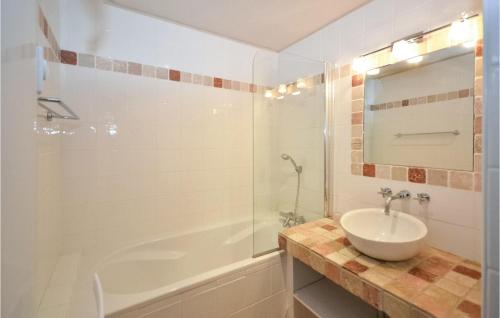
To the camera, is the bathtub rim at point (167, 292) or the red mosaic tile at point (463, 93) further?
the red mosaic tile at point (463, 93)

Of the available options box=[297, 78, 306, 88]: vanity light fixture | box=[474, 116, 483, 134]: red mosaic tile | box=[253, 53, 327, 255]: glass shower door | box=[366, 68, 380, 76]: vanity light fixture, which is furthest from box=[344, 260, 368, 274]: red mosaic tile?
box=[297, 78, 306, 88]: vanity light fixture

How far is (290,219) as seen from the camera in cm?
206

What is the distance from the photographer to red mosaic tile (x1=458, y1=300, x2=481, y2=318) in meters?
0.80

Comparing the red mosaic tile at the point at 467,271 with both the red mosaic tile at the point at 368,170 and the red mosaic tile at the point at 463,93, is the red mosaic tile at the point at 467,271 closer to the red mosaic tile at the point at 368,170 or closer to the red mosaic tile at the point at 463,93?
the red mosaic tile at the point at 368,170

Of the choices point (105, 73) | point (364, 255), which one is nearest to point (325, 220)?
point (364, 255)

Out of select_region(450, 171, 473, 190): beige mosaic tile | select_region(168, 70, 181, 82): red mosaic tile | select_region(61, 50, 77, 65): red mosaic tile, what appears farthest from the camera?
select_region(168, 70, 181, 82): red mosaic tile

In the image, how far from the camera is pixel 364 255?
121 centimetres

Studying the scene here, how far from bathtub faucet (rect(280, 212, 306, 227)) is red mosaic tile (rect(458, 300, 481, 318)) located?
1.16 m

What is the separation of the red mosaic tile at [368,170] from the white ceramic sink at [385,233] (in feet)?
0.93

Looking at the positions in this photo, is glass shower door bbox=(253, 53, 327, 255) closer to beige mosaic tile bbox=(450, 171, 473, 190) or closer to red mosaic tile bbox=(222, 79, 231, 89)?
red mosaic tile bbox=(222, 79, 231, 89)

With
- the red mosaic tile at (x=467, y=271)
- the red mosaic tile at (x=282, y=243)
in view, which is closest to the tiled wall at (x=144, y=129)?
the red mosaic tile at (x=282, y=243)

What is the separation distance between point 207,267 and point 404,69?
2.18m

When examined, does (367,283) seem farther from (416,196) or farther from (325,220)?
(325,220)

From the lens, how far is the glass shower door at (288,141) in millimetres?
1946
